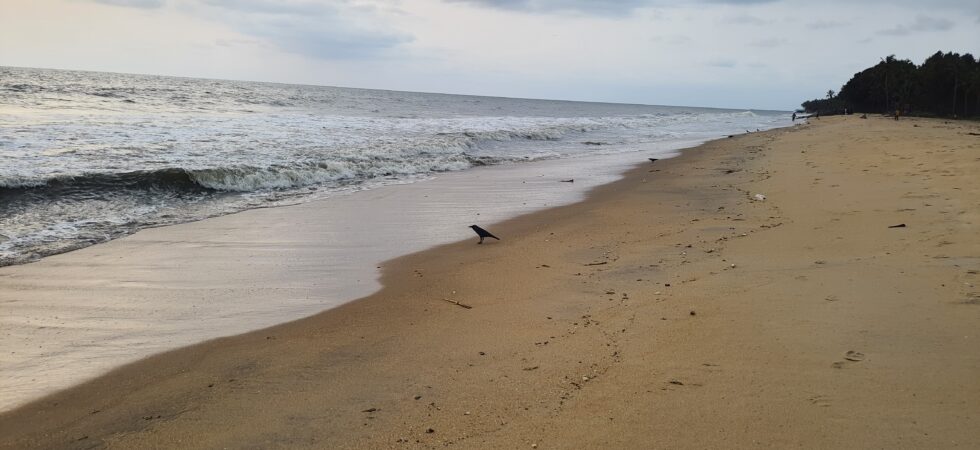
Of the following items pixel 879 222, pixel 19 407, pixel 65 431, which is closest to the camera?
pixel 65 431

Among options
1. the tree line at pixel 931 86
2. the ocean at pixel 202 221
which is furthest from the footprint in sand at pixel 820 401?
the tree line at pixel 931 86

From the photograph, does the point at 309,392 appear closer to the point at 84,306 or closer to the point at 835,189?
the point at 84,306

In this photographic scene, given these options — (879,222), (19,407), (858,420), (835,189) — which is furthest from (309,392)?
(835,189)

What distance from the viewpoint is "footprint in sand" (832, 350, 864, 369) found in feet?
11.2

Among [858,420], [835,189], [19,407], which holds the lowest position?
[19,407]

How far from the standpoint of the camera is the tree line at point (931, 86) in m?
47.5

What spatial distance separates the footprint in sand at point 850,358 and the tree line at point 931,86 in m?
47.8

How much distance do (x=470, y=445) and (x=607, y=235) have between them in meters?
Answer: 5.19

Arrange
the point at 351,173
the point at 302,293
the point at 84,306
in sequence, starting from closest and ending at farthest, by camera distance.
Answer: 1. the point at 84,306
2. the point at 302,293
3. the point at 351,173

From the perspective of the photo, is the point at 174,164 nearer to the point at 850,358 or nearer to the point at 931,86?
the point at 850,358

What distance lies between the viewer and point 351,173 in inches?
607

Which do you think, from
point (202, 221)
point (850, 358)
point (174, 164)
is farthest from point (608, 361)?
point (174, 164)

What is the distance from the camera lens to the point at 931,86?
52125mm

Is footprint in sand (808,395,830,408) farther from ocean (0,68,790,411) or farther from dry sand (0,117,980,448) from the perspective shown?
ocean (0,68,790,411)
